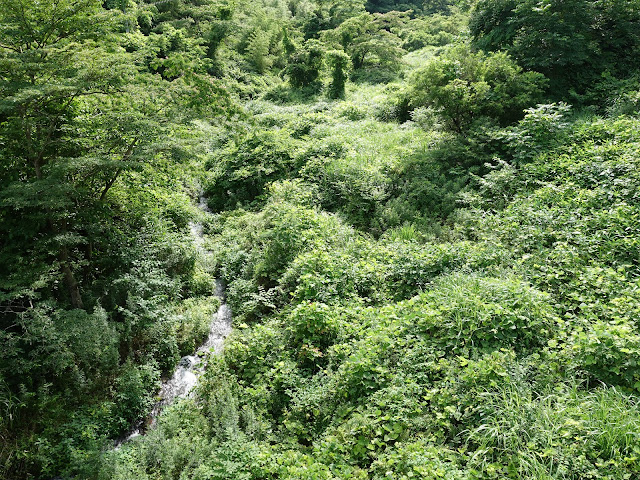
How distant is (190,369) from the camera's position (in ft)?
23.9

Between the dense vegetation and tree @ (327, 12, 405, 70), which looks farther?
tree @ (327, 12, 405, 70)

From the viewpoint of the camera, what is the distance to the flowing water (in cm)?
630

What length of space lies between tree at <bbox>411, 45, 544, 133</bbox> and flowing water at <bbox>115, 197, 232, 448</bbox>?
27.0ft

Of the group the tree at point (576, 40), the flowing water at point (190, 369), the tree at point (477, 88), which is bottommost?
the flowing water at point (190, 369)

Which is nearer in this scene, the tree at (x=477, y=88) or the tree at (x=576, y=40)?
the tree at (x=477, y=88)

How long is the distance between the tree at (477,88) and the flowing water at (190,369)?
8234 mm

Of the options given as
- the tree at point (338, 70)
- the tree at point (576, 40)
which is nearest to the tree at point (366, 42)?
the tree at point (338, 70)

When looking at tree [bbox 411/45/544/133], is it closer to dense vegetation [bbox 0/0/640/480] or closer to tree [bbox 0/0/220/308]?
dense vegetation [bbox 0/0/640/480]

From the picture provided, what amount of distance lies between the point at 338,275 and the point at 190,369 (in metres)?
3.51

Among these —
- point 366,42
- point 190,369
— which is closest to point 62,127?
point 190,369

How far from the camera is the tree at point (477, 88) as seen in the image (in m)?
10.2

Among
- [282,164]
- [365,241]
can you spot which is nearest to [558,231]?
[365,241]

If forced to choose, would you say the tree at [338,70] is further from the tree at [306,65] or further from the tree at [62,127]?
the tree at [62,127]

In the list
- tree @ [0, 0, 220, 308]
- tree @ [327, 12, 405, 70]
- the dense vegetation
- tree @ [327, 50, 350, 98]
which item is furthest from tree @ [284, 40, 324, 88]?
tree @ [0, 0, 220, 308]
